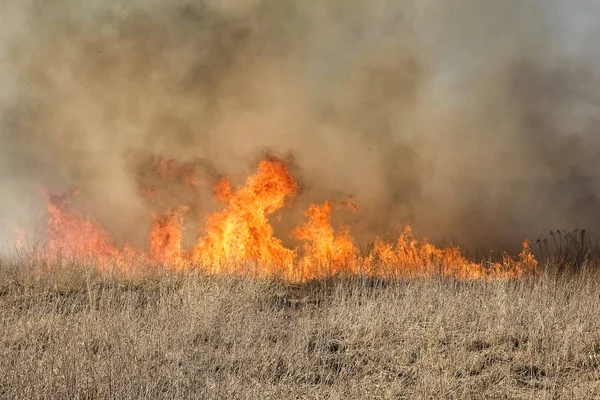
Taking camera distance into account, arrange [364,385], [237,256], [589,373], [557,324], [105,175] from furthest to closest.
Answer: [105,175]
[237,256]
[557,324]
[589,373]
[364,385]

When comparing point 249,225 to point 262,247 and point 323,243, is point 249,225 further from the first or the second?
point 323,243

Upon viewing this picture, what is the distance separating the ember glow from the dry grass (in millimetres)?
1461

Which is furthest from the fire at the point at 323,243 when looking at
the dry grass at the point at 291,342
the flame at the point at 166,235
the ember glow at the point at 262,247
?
the flame at the point at 166,235

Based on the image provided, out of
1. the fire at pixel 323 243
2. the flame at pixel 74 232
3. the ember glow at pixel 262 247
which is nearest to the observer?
the ember glow at pixel 262 247

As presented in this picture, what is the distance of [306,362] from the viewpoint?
261 inches

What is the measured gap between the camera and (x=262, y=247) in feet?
47.7

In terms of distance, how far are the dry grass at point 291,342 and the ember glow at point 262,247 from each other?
57.5 inches

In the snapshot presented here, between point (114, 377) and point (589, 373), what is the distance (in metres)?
4.93

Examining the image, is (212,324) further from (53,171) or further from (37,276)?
(53,171)

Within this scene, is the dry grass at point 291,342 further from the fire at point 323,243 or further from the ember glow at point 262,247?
the fire at point 323,243

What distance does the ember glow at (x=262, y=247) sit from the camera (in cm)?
1217

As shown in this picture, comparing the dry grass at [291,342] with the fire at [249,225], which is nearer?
the dry grass at [291,342]

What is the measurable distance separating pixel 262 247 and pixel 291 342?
24.5 ft

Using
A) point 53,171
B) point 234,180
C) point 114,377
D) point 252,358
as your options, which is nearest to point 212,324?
point 252,358
